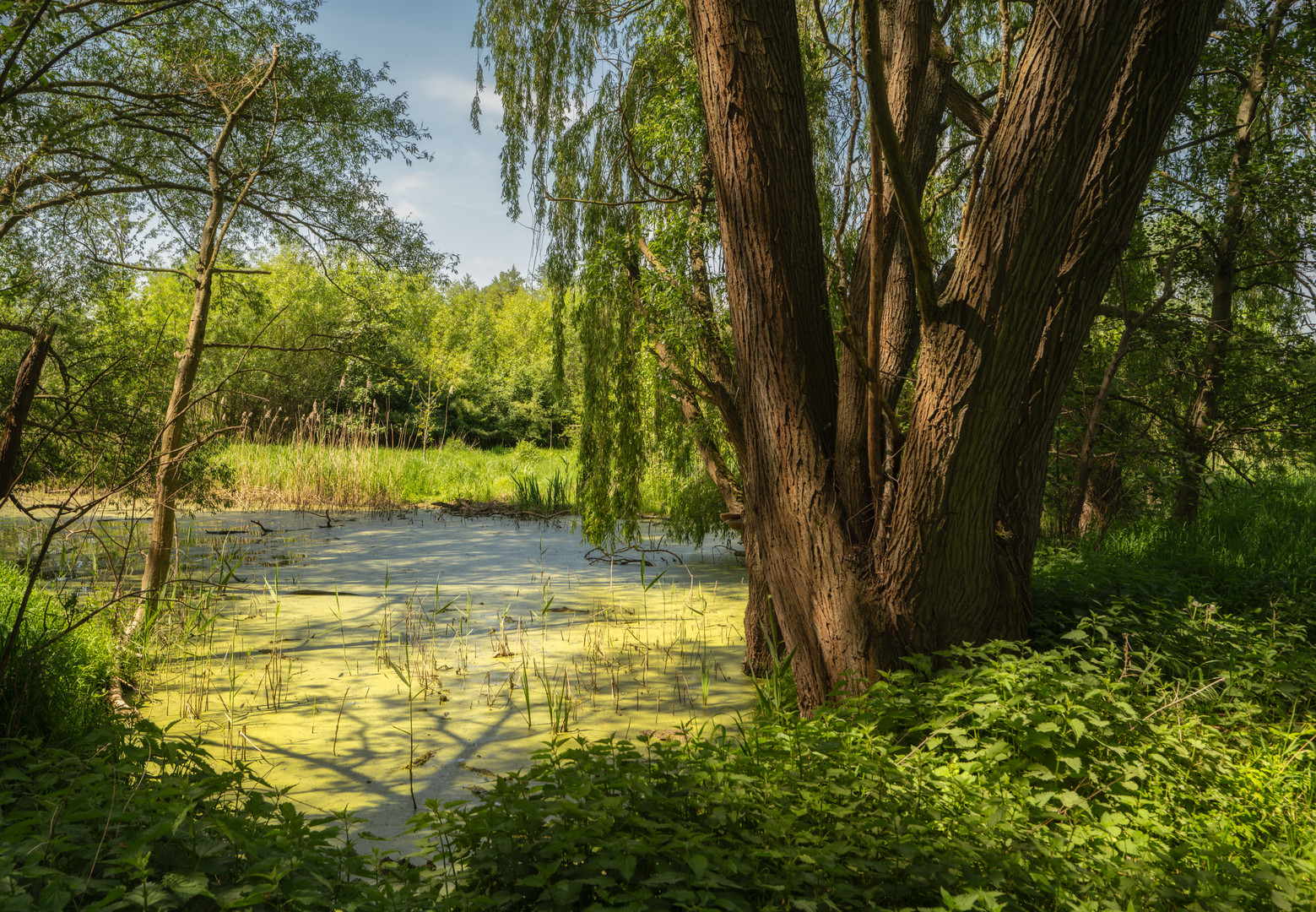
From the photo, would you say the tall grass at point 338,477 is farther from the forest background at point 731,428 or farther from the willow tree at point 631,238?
the willow tree at point 631,238

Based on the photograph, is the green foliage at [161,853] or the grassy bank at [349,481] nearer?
the green foliage at [161,853]

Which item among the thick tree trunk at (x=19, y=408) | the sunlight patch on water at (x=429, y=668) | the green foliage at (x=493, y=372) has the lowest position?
the sunlight patch on water at (x=429, y=668)

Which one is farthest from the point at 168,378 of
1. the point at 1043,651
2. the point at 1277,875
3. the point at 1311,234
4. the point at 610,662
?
the point at 1311,234

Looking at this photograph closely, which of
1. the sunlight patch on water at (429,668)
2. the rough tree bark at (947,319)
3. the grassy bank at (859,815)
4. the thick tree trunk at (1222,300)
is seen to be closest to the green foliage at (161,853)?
the grassy bank at (859,815)

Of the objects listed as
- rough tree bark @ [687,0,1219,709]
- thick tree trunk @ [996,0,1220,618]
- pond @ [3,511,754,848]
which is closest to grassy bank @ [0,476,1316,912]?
rough tree bark @ [687,0,1219,709]

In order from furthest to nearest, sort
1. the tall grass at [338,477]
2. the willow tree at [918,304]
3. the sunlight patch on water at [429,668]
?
the tall grass at [338,477], the sunlight patch on water at [429,668], the willow tree at [918,304]

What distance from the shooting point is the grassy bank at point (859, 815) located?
1567 millimetres

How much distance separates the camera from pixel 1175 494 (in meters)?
6.24

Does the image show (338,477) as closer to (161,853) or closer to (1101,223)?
(161,853)

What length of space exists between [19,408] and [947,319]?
2845 mm

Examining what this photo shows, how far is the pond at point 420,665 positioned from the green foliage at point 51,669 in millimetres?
306

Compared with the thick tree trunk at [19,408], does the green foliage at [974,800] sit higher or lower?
lower

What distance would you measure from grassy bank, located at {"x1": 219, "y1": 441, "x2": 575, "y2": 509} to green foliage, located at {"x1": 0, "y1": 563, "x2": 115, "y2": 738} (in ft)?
21.2

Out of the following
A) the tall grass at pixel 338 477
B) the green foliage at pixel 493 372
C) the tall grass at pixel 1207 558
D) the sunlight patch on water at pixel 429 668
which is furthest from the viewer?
the green foliage at pixel 493 372
